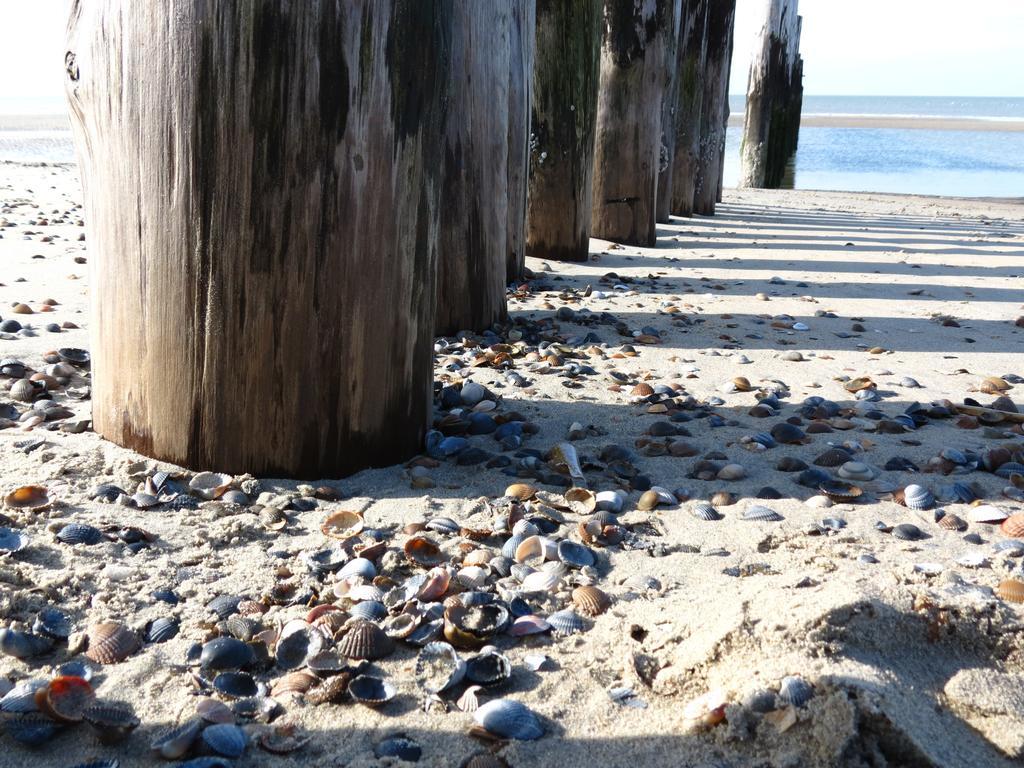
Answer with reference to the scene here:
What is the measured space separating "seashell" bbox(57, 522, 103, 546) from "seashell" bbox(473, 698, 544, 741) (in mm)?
1088

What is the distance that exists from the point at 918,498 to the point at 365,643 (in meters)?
1.58

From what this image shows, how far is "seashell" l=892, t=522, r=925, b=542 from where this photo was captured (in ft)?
7.72

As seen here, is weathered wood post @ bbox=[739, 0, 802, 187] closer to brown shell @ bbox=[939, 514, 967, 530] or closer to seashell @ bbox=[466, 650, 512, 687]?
brown shell @ bbox=[939, 514, 967, 530]

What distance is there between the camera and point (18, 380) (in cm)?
333

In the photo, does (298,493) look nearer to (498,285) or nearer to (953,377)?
(498,285)

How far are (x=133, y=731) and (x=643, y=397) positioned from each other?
239 cm

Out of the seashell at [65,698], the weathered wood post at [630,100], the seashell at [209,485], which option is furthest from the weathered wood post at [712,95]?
the seashell at [65,698]

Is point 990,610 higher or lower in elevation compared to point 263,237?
lower

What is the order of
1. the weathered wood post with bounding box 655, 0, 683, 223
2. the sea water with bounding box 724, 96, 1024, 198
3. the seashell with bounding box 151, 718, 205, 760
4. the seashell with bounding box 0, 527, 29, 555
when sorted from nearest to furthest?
the seashell with bounding box 151, 718, 205, 760 → the seashell with bounding box 0, 527, 29, 555 → the weathered wood post with bounding box 655, 0, 683, 223 → the sea water with bounding box 724, 96, 1024, 198

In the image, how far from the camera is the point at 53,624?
6.05 ft

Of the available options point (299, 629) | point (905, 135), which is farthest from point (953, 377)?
point (905, 135)

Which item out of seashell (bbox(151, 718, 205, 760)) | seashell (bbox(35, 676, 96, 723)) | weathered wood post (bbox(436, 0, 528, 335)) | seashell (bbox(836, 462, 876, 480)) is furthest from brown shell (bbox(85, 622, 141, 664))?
weathered wood post (bbox(436, 0, 528, 335))

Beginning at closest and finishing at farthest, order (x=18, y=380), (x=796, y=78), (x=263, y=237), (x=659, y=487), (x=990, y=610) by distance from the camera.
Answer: (x=990, y=610) < (x=263, y=237) < (x=659, y=487) < (x=18, y=380) < (x=796, y=78)

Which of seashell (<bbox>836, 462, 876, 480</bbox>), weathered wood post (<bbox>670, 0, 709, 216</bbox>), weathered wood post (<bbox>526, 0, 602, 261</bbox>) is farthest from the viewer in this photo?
weathered wood post (<bbox>670, 0, 709, 216</bbox>)
